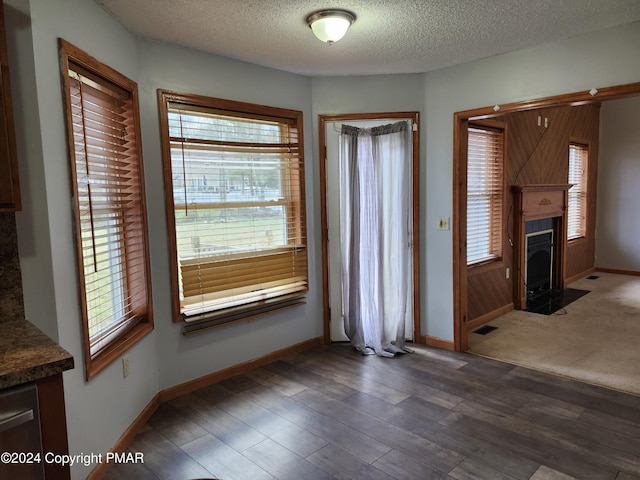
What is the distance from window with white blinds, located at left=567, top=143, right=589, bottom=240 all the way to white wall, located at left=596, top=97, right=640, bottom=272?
1.70 ft

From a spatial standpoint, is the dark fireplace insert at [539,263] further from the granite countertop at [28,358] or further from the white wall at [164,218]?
the granite countertop at [28,358]

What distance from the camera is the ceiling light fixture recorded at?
7.95ft

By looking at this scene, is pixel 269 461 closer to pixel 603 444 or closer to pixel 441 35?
pixel 603 444

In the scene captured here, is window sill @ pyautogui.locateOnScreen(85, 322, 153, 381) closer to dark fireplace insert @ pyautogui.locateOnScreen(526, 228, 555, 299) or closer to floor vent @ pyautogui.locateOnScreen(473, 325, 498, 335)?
floor vent @ pyautogui.locateOnScreen(473, 325, 498, 335)

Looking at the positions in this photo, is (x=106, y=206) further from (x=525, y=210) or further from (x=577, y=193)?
(x=577, y=193)

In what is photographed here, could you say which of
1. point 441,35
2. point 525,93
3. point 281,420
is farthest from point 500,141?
point 281,420

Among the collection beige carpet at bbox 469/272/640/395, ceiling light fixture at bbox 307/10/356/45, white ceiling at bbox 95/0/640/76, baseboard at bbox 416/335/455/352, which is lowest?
beige carpet at bbox 469/272/640/395

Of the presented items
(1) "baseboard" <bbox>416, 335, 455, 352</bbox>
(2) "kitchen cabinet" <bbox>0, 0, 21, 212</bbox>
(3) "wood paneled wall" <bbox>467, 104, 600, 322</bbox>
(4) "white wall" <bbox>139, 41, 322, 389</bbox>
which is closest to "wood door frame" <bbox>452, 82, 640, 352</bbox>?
(1) "baseboard" <bbox>416, 335, 455, 352</bbox>

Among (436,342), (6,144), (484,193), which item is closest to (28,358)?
(6,144)

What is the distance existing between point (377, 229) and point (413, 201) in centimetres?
42

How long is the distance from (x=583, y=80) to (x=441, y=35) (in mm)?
1024

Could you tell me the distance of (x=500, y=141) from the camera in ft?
15.3

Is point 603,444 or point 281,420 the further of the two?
point 281,420

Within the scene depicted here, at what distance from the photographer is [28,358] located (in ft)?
4.38
